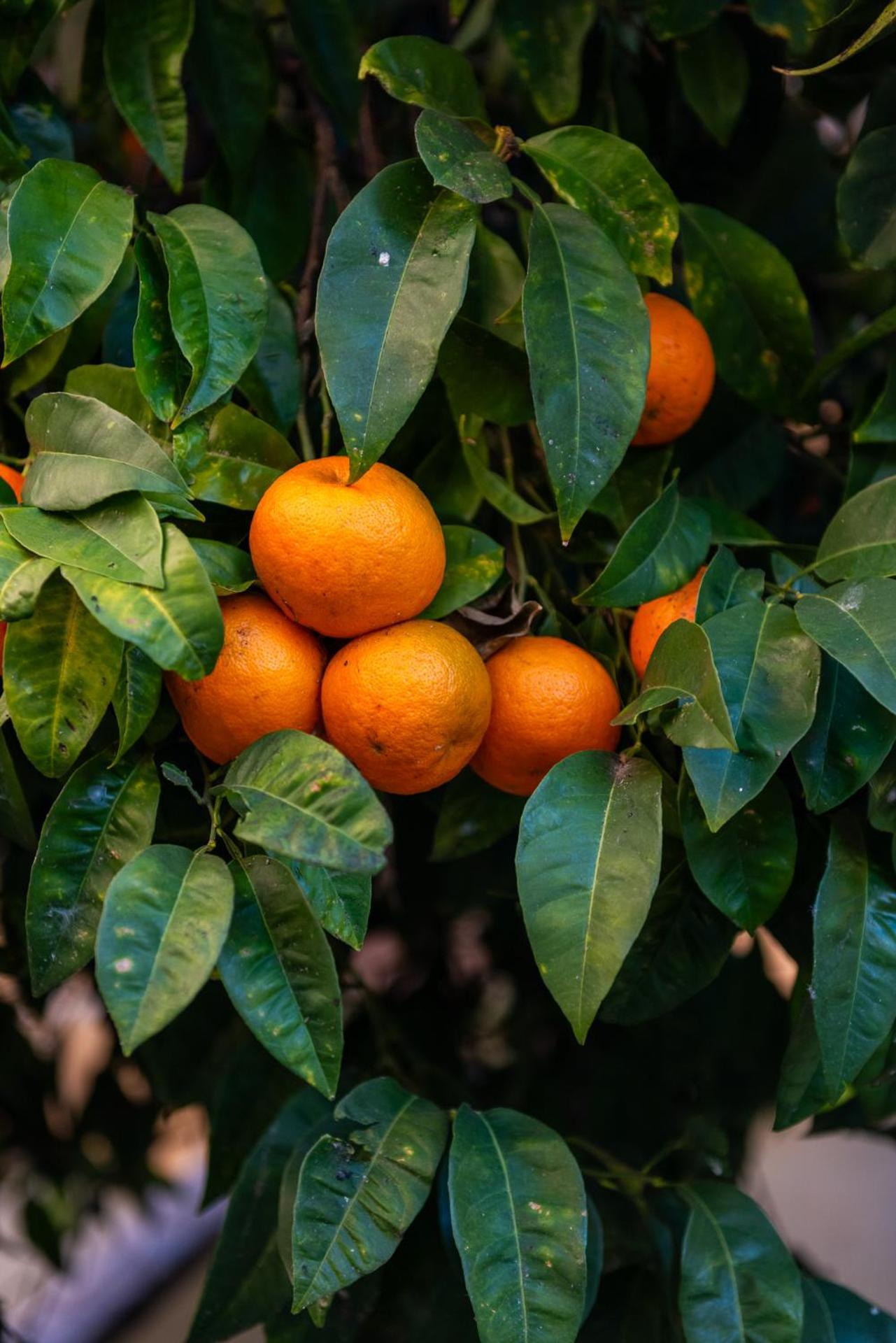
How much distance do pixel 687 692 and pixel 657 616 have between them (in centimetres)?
11

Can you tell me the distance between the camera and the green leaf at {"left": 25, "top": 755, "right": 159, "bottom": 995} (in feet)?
1.65

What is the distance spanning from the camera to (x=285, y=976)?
0.48 meters

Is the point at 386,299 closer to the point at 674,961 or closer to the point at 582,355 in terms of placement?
the point at 582,355

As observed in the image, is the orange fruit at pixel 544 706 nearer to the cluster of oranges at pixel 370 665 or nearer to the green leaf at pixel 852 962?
the cluster of oranges at pixel 370 665

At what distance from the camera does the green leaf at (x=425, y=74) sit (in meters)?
0.55

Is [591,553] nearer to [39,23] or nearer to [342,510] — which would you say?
[342,510]

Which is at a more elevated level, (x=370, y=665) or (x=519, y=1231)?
(x=370, y=665)

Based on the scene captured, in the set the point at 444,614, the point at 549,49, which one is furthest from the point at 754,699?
the point at 549,49

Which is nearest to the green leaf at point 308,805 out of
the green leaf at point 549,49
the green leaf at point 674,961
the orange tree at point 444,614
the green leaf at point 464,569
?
the orange tree at point 444,614

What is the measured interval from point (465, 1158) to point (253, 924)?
17 centimetres

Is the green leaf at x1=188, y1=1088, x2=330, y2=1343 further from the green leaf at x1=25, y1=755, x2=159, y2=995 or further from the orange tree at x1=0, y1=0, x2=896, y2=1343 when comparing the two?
the green leaf at x1=25, y1=755, x2=159, y2=995

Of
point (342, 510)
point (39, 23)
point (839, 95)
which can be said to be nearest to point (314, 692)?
point (342, 510)

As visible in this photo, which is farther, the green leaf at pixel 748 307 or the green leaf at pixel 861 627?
the green leaf at pixel 748 307

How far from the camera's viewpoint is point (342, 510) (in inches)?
19.4
